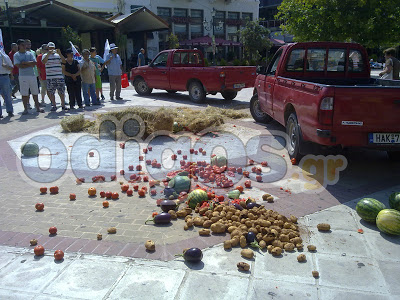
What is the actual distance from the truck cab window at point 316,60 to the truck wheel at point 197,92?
6275mm

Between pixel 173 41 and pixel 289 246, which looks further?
pixel 173 41

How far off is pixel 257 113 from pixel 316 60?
262 cm

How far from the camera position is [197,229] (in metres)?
4.30

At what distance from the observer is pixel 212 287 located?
324 cm

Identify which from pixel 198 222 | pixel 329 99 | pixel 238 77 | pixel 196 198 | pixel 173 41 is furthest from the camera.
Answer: pixel 173 41

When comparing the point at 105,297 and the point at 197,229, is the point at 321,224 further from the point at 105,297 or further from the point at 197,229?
the point at 105,297

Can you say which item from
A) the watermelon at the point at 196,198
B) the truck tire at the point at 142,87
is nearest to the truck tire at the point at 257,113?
the watermelon at the point at 196,198

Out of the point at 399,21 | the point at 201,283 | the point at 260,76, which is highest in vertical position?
the point at 399,21

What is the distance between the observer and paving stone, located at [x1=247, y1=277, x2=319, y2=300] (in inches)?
122

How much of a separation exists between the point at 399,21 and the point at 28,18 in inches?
941

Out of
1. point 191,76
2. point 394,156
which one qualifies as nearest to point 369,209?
point 394,156

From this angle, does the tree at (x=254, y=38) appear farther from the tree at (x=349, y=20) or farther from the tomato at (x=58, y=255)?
the tomato at (x=58, y=255)

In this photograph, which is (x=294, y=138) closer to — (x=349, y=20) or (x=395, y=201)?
(x=395, y=201)

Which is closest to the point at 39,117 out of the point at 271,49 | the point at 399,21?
the point at 399,21
